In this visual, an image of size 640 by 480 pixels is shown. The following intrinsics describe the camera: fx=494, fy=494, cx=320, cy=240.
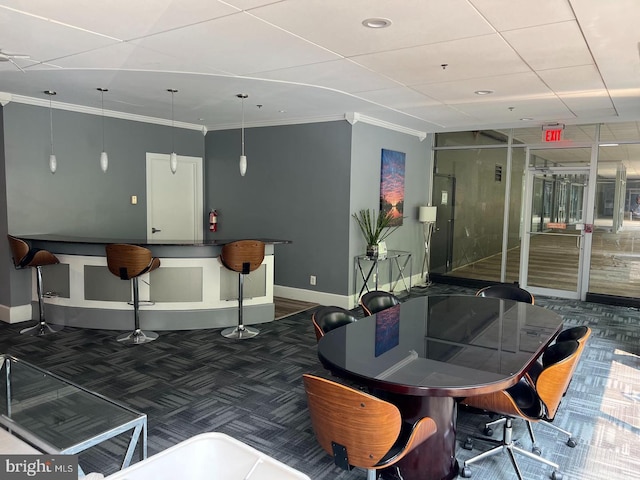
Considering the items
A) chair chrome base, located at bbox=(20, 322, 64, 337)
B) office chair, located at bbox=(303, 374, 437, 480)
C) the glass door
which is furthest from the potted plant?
office chair, located at bbox=(303, 374, 437, 480)

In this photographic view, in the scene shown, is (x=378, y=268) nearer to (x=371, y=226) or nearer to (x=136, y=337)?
(x=371, y=226)

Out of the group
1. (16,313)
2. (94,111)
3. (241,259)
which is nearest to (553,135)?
(241,259)

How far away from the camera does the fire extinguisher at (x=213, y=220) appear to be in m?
7.57

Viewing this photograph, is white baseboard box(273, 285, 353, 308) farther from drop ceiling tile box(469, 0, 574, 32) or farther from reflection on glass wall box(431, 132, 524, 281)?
drop ceiling tile box(469, 0, 574, 32)

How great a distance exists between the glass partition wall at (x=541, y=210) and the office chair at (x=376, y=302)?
14.8 ft

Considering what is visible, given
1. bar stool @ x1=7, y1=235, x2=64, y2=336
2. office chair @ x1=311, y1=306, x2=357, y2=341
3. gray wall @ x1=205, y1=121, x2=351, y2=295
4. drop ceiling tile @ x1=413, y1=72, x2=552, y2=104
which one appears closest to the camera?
office chair @ x1=311, y1=306, x2=357, y2=341

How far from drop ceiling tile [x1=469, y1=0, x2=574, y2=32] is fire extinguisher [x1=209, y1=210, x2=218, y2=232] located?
5.37 m

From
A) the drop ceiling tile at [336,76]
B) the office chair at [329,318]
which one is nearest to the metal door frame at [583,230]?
the drop ceiling tile at [336,76]

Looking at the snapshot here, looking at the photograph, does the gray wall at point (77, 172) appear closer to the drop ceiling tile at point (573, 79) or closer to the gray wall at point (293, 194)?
the gray wall at point (293, 194)

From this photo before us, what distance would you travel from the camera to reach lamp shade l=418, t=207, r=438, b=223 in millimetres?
7688

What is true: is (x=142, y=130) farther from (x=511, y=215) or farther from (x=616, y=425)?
(x=616, y=425)

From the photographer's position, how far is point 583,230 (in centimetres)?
711

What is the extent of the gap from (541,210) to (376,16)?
5.56 metres

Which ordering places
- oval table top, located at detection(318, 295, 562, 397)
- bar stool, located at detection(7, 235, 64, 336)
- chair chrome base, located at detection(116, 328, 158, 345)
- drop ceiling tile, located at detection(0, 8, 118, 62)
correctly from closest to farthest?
oval table top, located at detection(318, 295, 562, 397) → drop ceiling tile, located at detection(0, 8, 118, 62) → chair chrome base, located at detection(116, 328, 158, 345) → bar stool, located at detection(7, 235, 64, 336)
